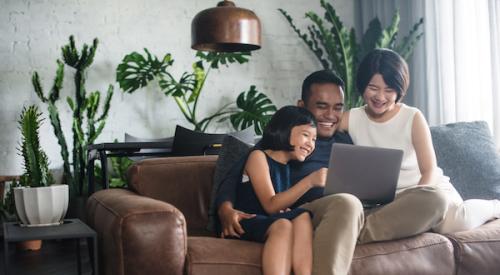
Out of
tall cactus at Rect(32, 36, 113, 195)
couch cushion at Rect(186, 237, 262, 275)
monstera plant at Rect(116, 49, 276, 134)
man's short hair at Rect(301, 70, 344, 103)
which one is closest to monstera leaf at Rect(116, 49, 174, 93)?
monstera plant at Rect(116, 49, 276, 134)

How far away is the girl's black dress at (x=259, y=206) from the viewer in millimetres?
2215

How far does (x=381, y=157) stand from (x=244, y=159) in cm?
48

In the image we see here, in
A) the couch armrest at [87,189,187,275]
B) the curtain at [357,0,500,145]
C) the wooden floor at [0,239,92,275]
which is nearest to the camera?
the couch armrest at [87,189,187,275]

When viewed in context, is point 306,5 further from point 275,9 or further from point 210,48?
point 210,48

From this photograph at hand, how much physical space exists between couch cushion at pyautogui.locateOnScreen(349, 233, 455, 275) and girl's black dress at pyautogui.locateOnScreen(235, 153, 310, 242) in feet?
0.81

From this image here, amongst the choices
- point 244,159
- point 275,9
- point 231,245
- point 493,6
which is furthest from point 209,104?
point 231,245

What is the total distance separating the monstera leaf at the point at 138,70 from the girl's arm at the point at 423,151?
8.99 ft

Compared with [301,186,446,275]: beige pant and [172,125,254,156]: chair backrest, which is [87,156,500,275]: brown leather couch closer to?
[301,186,446,275]: beige pant

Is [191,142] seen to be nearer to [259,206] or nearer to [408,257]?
[259,206]

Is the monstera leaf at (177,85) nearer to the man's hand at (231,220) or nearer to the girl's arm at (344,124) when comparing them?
the girl's arm at (344,124)

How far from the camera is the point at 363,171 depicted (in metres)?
2.36

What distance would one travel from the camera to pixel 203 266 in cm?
200

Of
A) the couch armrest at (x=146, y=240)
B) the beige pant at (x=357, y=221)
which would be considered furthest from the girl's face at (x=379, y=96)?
the couch armrest at (x=146, y=240)

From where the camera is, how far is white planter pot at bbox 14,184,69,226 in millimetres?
2412
